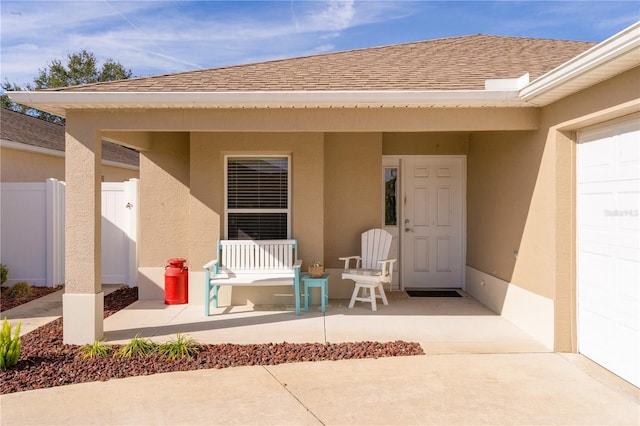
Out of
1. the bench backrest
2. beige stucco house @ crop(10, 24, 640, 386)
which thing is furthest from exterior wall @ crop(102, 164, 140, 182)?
the bench backrest

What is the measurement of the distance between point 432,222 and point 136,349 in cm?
539

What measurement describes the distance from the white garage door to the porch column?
17.1ft

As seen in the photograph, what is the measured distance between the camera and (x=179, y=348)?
498 cm

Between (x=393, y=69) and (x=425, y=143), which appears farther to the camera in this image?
(x=425, y=143)

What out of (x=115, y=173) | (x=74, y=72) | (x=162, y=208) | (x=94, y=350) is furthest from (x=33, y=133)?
(x=74, y=72)

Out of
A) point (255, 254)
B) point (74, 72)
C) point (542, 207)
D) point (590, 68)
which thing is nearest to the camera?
point (590, 68)

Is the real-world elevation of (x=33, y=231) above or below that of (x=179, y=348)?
above

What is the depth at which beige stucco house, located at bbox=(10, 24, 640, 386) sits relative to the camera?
16.2 feet

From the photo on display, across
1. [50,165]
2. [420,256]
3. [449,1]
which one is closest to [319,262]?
[420,256]

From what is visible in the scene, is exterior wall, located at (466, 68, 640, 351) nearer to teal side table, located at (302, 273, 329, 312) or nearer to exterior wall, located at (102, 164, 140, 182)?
teal side table, located at (302, 273, 329, 312)

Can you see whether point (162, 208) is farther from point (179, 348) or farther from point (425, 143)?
point (425, 143)

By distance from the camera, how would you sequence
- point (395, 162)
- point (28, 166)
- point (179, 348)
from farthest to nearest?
point (28, 166) < point (395, 162) < point (179, 348)

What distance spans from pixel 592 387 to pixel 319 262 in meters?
4.17

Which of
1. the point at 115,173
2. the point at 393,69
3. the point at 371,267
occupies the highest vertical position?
the point at 393,69
